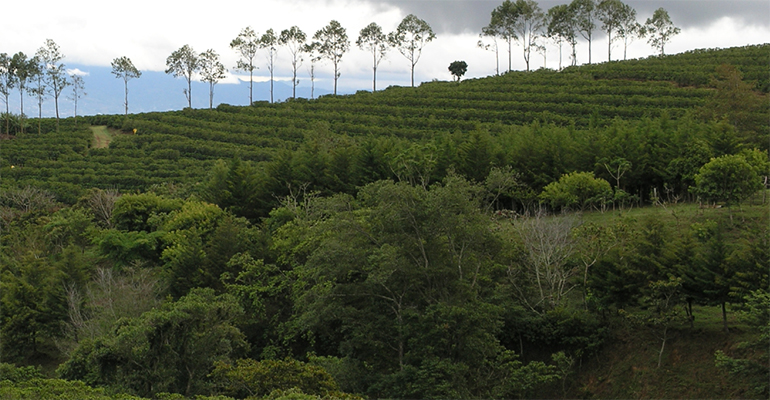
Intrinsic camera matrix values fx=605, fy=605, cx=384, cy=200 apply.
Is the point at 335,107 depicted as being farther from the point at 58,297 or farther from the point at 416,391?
the point at 416,391

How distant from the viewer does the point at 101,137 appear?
6325cm

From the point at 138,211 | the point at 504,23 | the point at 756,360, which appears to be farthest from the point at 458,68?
the point at 756,360

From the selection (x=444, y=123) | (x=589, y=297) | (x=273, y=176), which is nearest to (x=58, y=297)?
(x=273, y=176)

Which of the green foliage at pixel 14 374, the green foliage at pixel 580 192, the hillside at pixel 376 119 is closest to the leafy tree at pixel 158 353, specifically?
the green foliage at pixel 14 374

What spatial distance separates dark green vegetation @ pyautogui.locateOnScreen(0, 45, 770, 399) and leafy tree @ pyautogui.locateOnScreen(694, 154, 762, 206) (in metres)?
0.08

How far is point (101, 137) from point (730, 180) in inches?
2328

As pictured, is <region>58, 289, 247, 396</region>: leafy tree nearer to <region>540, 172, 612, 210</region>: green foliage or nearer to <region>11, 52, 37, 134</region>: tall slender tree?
<region>540, 172, 612, 210</region>: green foliage

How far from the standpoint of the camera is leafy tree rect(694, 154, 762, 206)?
22.4 meters

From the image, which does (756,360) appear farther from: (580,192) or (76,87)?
(76,87)

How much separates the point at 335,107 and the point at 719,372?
52.7 metres

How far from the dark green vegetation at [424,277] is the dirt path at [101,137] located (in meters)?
20.8

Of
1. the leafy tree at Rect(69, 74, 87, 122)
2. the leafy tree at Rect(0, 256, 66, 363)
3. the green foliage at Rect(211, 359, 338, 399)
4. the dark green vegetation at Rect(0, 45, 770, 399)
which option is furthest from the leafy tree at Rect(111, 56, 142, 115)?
the green foliage at Rect(211, 359, 338, 399)

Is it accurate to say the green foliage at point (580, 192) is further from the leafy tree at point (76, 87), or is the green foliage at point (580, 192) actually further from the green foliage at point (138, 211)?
the leafy tree at point (76, 87)

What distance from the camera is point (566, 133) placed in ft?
110
